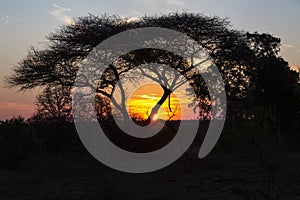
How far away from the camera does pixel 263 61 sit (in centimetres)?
2898

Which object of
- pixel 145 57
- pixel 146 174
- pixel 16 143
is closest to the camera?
pixel 146 174

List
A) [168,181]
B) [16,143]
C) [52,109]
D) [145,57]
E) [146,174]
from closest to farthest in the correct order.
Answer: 1. [168,181]
2. [146,174]
3. [145,57]
4. [16,143]
5. [52,109]

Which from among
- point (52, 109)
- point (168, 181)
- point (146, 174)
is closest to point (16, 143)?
point (52, 109)

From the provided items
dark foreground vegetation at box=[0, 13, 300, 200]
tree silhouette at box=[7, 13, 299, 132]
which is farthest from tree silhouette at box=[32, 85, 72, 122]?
tree silhouette at box=[7, 13, 299, 132]

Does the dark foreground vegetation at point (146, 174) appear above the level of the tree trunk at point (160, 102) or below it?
below

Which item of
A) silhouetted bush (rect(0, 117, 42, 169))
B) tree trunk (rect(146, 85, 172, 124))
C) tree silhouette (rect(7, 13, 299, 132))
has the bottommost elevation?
silhouetted bush (rect(0, 117, 42, 169))

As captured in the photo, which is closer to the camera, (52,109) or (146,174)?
(146,174)

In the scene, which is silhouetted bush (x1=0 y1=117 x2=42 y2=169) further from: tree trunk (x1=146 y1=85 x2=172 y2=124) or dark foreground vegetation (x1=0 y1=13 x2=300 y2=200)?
tree trunk (x1=146 y1=85 x2=172 y2=124)

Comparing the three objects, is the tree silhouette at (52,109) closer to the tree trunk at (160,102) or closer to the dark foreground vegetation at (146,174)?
the dark foreground vegetation at (146,174)

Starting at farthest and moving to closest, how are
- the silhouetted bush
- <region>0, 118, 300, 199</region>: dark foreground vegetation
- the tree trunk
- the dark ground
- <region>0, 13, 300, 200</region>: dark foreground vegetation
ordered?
the silhouetted bush, the tree trunk, <region>0, 13, 300, 200</region>: dark foreground vegetation, the dark ground, <region>0, 118, 300, 199</region>: dark foreground vegetation

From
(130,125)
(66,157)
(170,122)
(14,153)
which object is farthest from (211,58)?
(14,153)

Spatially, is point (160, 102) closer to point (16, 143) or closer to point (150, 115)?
point (150, 115)

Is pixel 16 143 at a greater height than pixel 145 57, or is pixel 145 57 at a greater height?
pixel 145 57

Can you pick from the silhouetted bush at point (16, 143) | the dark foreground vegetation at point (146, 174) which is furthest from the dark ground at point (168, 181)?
the silhouetted bush at point (16, 143)
